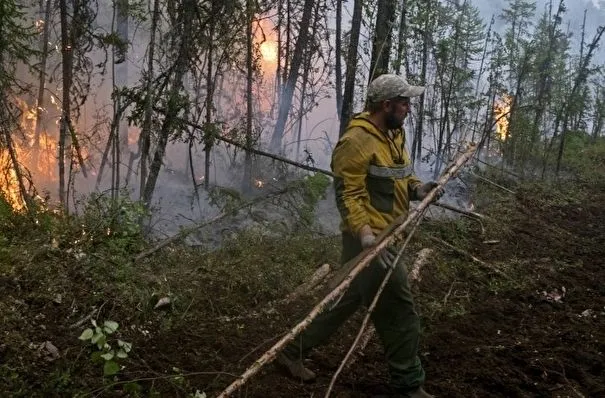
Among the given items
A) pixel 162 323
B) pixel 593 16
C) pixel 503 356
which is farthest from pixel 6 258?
pixel 593 16

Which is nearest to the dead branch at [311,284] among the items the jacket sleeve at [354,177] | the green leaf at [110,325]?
the jacket sleeve at [354,177]

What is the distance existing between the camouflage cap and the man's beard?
0.14m

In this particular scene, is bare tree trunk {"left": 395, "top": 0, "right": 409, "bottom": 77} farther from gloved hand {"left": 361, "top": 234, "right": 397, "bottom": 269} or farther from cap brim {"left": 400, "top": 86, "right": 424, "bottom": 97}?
gloved hand {"left": 361, "top": 234, "right": 397, "bottom": 269}

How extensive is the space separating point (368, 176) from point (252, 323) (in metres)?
2.28

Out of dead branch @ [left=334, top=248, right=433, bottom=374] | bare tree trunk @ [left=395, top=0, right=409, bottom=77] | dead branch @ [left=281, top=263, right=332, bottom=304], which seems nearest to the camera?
dead branch @ [left=334, top=248, right=433, bottom=374]

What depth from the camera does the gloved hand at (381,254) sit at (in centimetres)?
366

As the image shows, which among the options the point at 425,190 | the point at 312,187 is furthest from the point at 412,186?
the point at 312,187

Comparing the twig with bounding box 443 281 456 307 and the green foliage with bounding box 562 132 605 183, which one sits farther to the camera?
the green foliage with bounding box 562 132 605 183

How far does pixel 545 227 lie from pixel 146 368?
974cm

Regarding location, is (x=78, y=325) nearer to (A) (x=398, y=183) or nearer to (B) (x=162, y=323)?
(B) (x=162, y=323)

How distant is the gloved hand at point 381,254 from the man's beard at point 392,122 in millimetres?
904

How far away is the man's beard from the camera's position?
13.0 ft

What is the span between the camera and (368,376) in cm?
438

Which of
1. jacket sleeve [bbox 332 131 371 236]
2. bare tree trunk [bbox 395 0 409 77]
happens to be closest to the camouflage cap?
jacket sleeve [bbox 332 131 371 236]
